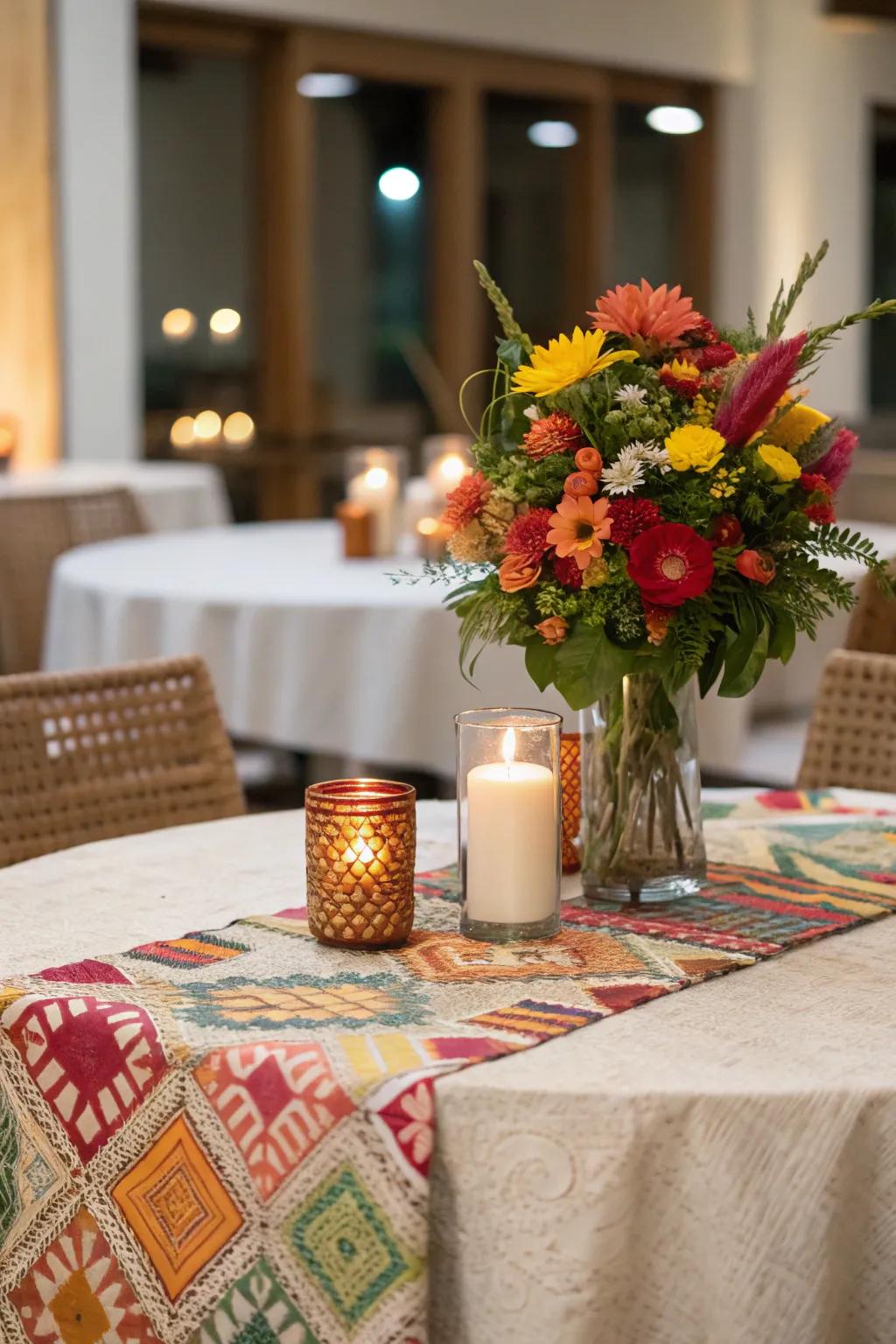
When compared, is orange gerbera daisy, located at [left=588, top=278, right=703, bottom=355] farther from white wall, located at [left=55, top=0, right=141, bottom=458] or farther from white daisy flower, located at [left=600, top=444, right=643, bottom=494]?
white wall, located at [left=55, top=0, right=141, bottom=458]

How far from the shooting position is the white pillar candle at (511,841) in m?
1.24

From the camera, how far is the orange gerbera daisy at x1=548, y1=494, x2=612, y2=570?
1.25 meters

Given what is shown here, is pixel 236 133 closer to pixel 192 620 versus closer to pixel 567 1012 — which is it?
pixel 192 620

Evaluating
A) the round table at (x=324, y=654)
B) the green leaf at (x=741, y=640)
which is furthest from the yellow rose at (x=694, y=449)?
the round table at (x=324, y=654)

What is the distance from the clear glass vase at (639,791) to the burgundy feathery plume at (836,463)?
18 centimetres

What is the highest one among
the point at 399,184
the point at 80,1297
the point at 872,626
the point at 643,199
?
the point at 643,199

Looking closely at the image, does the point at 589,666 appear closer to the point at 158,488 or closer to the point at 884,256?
the point at 158,488

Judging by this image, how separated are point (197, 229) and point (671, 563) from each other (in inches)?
239

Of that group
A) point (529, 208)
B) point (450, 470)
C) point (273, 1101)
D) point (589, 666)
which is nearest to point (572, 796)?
point (589, 666)

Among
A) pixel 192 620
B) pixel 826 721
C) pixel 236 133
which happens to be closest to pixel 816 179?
pixel 236 133

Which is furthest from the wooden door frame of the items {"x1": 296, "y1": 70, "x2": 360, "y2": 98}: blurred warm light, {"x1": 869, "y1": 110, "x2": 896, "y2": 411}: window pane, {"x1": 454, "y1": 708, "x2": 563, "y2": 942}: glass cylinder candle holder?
{"x1": 454, "y1": 708, "x2": 563, "y2": 942}: glass cylinder candle holder

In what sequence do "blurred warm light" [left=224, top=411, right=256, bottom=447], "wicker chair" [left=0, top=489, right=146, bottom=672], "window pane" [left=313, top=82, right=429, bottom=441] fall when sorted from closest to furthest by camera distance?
1. "wicker chair" [left=0, top=489, right=146, bottom=672]
2. "blurred warm light" [left=224, top=411, right=256, bottom=447]
3. "window pane" [left=313, top=82, right=429, bottom=441]

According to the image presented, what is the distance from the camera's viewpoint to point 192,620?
3.19 m

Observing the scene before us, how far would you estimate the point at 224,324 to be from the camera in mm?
7105
